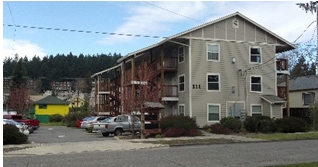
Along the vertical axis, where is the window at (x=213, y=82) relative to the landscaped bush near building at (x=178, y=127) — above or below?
above

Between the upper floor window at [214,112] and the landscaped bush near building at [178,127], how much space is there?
571 cm

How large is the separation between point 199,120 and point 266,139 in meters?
9.35

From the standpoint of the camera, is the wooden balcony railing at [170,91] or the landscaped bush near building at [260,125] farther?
the wooden balcony railing at [170,91]

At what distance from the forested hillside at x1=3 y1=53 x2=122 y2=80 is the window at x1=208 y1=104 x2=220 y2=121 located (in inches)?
3095

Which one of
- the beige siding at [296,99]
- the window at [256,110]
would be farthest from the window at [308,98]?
the window at [256,110]

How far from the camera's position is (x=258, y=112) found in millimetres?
Result: 31719

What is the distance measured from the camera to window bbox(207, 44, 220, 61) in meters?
30.6

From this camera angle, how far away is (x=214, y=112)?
3027 centimetres

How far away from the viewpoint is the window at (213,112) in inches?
1184

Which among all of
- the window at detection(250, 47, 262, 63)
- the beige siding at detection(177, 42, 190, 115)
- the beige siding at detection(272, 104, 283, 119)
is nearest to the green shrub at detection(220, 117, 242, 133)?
the beige siding at detection(177, 42, 190, 115)

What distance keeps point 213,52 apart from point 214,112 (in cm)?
486

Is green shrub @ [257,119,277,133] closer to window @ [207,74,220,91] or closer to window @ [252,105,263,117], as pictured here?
window @ [252,105,263,117]

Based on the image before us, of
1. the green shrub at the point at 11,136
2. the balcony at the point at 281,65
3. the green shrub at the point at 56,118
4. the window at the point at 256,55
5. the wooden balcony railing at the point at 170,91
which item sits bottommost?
the green shrub at the point at 56,118

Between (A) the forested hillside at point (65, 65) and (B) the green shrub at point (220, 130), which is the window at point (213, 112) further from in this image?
(A) the forested hillside at point (65, 65)
